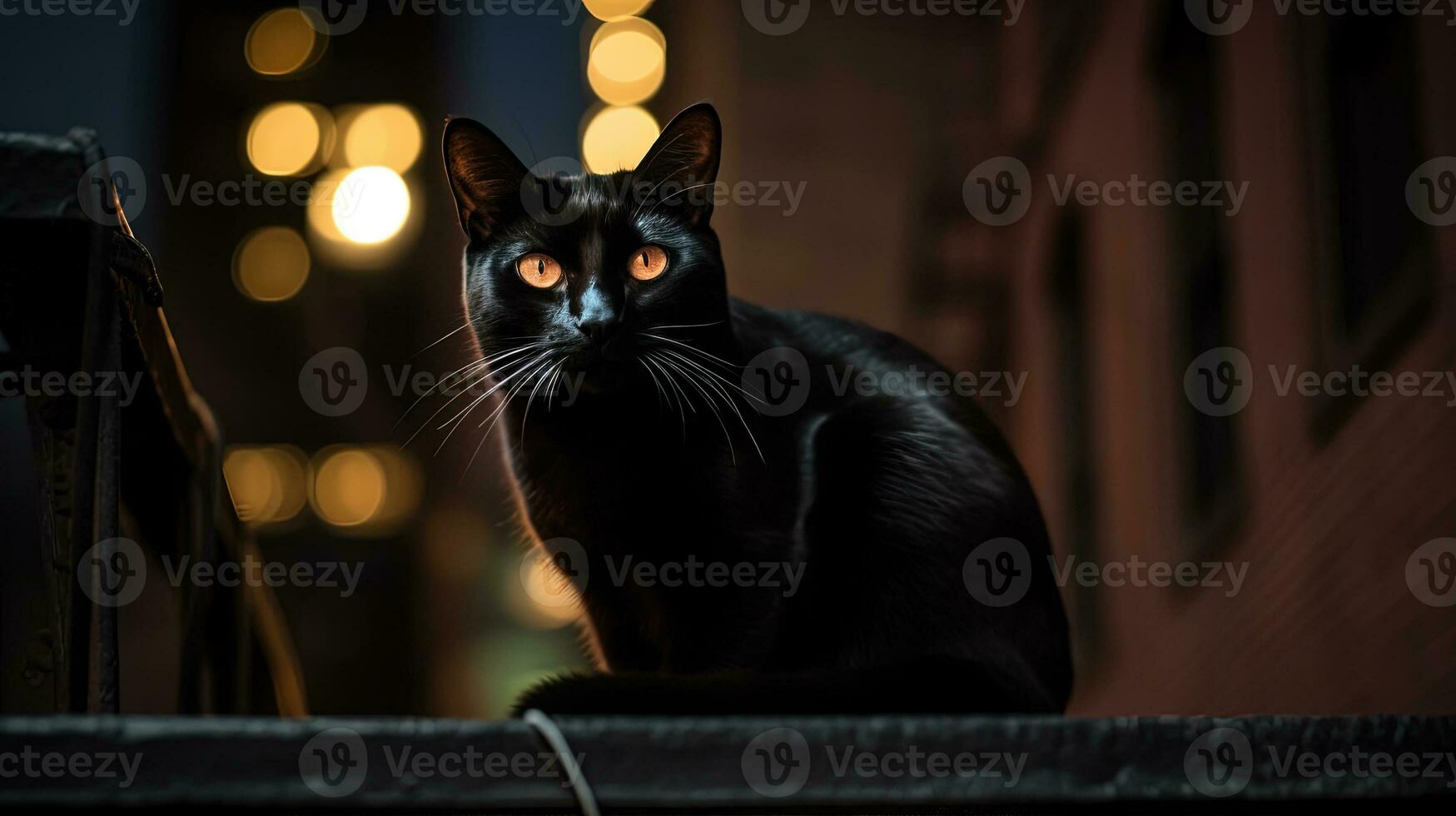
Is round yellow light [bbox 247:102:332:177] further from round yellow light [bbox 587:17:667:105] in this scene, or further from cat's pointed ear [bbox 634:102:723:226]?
cat's pointed ear [bbox 634:102:723:226]

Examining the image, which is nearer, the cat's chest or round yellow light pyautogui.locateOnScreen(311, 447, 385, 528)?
the cat's chest

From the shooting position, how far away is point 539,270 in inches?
45.1

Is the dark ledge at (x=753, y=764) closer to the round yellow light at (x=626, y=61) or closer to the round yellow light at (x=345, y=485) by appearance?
the round yellow light at (x=626, y=61)

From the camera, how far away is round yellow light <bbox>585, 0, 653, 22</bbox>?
303cm

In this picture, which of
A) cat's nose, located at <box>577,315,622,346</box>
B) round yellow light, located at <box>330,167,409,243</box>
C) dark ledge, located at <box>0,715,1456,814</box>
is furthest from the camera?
round yellow light, located at <box>330,167,409,243</box>

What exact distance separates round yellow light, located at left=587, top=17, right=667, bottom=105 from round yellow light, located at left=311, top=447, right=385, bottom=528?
1369mm

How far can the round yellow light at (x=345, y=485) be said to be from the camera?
11.1 feet

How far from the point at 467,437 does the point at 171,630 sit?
51.3 inches

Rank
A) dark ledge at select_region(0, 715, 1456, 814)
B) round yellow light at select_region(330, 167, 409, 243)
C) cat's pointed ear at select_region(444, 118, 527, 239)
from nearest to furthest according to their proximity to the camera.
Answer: dark ledge at select_region(0, 715, 1456, 814)
cat's pointed ear at select_region(444, 118, 527, 239)
round yellow light at select_region(330, 167, 409, 243)

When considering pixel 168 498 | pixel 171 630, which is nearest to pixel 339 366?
pixel 171 630

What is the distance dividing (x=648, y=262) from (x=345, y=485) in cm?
251

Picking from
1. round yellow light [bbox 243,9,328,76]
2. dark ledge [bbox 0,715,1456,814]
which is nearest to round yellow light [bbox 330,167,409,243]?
round yellow light [bbox 243,9,328,76]

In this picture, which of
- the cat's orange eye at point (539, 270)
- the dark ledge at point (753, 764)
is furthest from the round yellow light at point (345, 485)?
the dark ledge at point (753, 764)

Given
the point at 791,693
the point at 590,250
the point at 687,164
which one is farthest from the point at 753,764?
the point at 687,164
